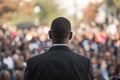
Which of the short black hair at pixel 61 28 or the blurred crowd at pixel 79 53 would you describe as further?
the blurred crowd at pixel 79 53

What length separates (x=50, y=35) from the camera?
4.50 m

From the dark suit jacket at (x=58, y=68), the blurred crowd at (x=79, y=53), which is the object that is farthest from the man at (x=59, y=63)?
the blurred crowd at (x=79, y=53)

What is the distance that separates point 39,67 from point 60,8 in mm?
36156

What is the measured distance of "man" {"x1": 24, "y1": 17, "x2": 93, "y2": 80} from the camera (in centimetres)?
436

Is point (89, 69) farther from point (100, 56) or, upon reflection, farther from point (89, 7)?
point (89, 7)

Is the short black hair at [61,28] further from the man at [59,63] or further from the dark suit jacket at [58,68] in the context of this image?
the dark suit jacket at [58,68]

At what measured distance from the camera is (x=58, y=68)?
4.38m

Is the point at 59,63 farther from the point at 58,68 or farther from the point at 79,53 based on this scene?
the point at 79,53

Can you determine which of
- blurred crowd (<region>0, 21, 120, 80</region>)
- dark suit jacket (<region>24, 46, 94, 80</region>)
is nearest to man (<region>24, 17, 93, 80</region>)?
dark suit jacket (<region>24, 46, 94, 80</region>)

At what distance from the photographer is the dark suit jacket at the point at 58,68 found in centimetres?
436

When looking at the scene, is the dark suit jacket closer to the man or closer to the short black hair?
the man

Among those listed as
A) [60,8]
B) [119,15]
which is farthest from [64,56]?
[60,8]

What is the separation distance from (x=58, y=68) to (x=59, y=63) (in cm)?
4

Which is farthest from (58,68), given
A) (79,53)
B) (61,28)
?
(79,53)
